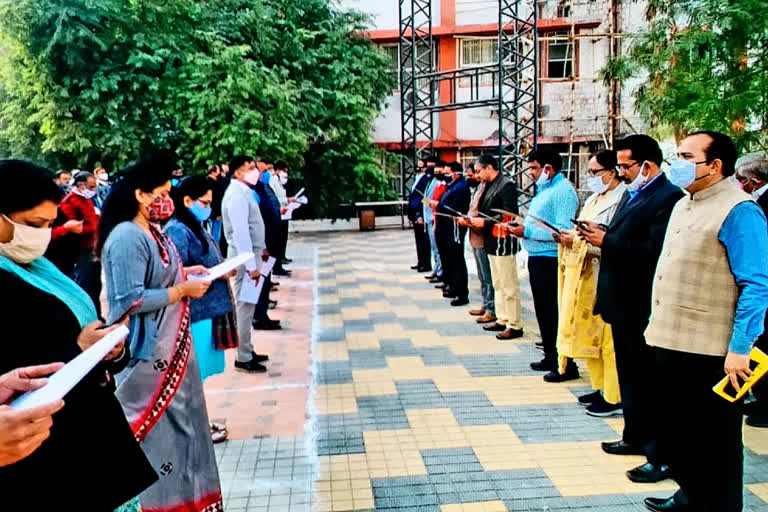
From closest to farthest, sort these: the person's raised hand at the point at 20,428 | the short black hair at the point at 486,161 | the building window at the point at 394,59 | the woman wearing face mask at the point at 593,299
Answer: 1. the person's raised hand at the point at 20,428
2. the woman wearing face mask at the point at 593,299
3. the short black hair at the point at 486,161
4. the building window at the point at 394,59

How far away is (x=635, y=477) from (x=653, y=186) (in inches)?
62.6

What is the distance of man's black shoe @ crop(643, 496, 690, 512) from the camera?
309cm

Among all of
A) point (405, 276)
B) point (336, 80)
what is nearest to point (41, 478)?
point (405, 276)

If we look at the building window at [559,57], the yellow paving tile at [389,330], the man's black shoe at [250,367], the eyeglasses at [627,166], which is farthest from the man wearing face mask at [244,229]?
the building window at [559,57]

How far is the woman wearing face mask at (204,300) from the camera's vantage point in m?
3.68

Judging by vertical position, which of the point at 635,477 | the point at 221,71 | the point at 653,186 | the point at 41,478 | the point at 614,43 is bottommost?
the point at 635,477

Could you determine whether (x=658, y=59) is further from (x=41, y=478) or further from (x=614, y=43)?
(x=614, y=43)

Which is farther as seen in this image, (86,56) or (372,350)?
(86,56)

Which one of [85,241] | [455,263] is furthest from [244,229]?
[455,263]

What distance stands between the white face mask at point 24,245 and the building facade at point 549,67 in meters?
16.6

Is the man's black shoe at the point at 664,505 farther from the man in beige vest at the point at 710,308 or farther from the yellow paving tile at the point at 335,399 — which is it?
the yellow paving tile at the point at 335,399

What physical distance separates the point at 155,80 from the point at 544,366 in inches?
405

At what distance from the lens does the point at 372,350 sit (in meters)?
6.16

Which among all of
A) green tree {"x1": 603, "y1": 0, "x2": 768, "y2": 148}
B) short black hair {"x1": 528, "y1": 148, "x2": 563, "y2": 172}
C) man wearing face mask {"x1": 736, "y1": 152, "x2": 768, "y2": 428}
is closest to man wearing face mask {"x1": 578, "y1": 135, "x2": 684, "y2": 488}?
man wearing face mask {"x1": 736, "y1": 152, "x2": 768, "y2": 428}
